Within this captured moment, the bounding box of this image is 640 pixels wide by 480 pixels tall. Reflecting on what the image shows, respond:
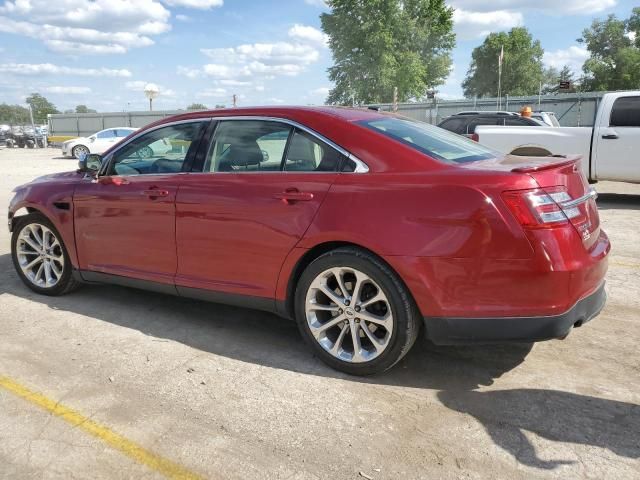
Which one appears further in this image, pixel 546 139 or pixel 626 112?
pixel 546 139

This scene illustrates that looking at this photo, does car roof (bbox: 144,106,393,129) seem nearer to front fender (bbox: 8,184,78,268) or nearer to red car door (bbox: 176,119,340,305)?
red car door (bbox: 176,119,340,305)

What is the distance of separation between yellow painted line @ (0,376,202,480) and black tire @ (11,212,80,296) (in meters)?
1.56

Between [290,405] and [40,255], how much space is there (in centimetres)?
313

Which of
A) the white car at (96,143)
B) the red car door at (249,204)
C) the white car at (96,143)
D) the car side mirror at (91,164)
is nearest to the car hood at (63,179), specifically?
the car side mirror at (91,164)

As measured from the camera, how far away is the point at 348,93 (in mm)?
57406

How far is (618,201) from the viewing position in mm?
10195

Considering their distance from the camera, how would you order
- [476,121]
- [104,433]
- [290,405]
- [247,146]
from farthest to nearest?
[476,121], [247,146], [290,405], [104,433]

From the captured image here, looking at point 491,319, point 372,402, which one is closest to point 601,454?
point 491,319

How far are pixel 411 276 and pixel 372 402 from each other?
2.39 ft

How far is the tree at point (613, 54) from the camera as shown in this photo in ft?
207

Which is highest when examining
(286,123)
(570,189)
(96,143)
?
(96,143)

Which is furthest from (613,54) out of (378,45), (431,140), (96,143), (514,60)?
(431,140)

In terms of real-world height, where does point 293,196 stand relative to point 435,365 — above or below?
above

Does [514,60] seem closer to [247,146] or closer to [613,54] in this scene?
[613,54]
